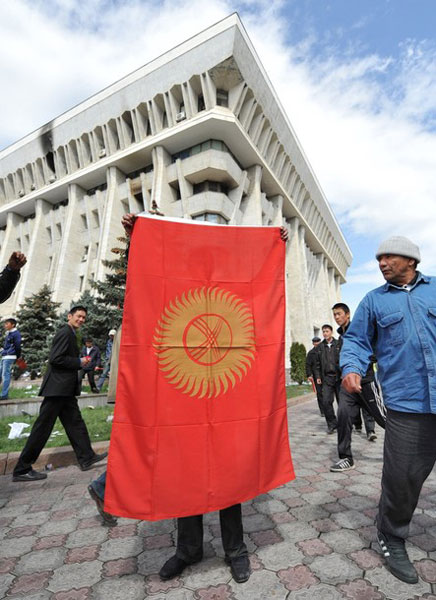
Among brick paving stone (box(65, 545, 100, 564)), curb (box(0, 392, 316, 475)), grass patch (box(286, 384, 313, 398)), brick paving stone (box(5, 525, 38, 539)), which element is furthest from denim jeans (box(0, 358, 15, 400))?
grass patch (box(286, 384, 313, 398))

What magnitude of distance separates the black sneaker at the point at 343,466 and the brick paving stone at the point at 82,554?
9.49ft

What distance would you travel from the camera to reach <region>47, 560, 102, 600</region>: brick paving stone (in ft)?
6.25

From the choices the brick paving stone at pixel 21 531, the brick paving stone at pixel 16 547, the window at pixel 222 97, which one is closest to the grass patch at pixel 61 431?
the brick paving stone at pixel 21 531

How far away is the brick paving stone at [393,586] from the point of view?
1769 millimetres

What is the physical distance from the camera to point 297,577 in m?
1.93

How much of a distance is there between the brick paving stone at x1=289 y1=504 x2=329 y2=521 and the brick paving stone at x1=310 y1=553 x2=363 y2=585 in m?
0.60

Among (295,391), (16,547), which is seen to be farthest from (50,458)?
(295,391)

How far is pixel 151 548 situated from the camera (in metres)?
2.31

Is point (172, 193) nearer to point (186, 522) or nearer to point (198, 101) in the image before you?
point (198, 101)

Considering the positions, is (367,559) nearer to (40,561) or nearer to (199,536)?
(199,536)

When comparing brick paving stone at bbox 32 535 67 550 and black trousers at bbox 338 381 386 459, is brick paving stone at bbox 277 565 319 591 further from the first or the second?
black trousers at bbox 338 381 386 459

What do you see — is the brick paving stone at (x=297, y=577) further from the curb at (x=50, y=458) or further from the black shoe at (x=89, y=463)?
the curb at (x=50, y=458)

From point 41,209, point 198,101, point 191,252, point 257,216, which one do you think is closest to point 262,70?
point 198,101

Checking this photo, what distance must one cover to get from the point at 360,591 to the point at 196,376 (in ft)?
4.97
